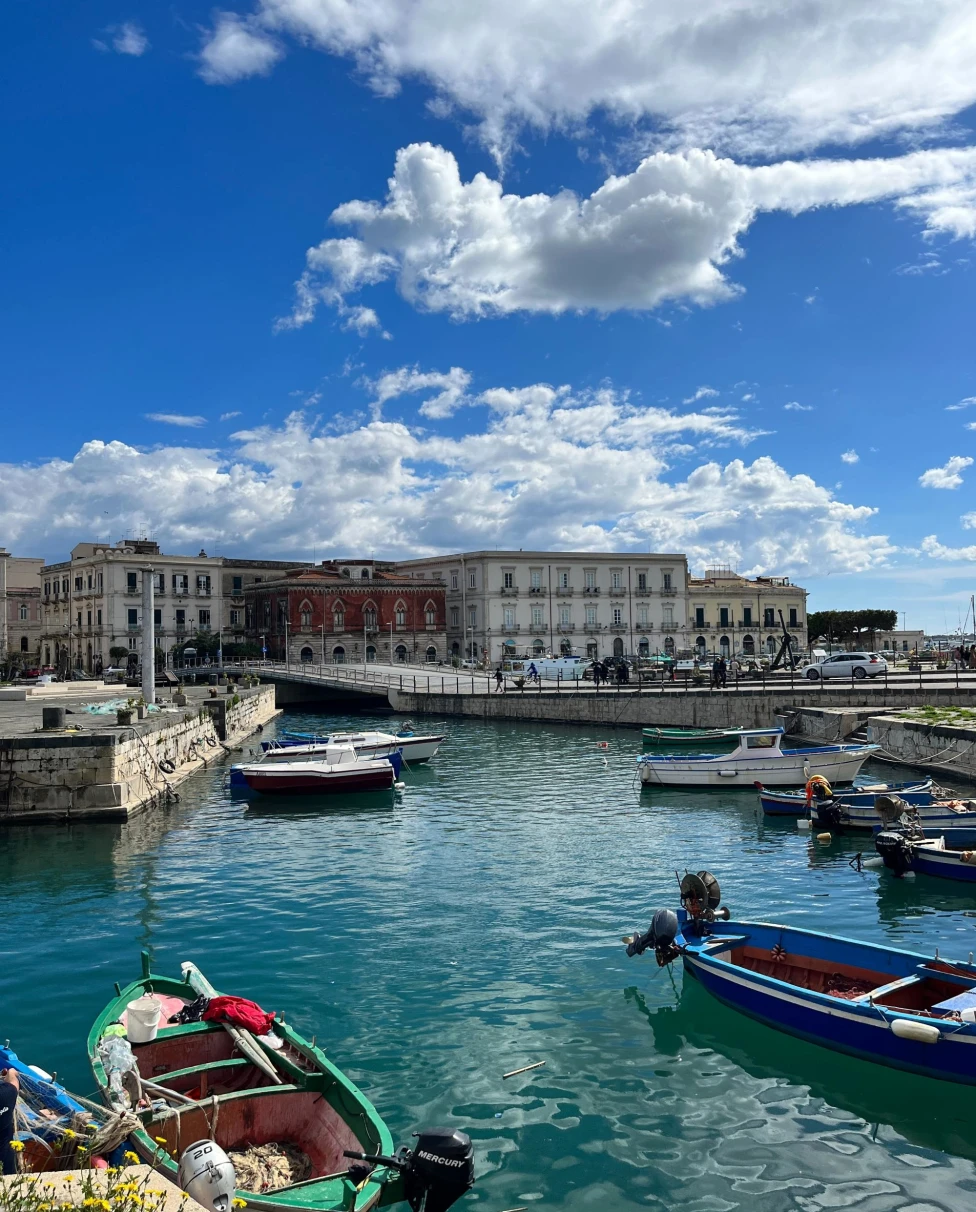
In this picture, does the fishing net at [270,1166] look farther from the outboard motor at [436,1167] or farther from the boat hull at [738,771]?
the boat hull at [738,771]

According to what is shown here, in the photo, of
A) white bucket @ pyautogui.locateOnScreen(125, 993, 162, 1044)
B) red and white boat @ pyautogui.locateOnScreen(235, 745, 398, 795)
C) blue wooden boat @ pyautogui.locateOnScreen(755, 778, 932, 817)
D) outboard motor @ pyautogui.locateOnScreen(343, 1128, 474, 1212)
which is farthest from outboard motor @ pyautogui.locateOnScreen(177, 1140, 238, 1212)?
red and white boat @ pyautogui.locateOnScreen(235, 745, 398, 795)

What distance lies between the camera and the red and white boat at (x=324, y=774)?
31266 millimetres

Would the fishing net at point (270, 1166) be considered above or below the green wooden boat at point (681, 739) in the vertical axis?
below

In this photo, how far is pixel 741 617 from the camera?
105062mm

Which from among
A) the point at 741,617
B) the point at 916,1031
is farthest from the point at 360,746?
the point at 741,617

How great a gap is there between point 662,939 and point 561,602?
85.2m

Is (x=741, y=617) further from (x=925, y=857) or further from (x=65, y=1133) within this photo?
(x=65, y=1133)

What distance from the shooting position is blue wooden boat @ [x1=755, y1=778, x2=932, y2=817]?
24.4 metres

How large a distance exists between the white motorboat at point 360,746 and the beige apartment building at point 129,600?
62.8 metres

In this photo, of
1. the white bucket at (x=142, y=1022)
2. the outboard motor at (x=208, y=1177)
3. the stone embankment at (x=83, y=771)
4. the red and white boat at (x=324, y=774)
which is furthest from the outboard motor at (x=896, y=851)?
the stone embankment at (x=83, y=771)

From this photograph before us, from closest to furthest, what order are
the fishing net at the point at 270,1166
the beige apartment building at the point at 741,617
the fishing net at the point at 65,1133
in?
the fishing net at the point at 65,1133 → the fishing net at the point at 270,1166 → the beige apartment building at the point at 741,617

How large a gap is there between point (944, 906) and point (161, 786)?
2354cm

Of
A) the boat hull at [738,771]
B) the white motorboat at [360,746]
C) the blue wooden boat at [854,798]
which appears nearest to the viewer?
the blue wooden boat at [854,798]

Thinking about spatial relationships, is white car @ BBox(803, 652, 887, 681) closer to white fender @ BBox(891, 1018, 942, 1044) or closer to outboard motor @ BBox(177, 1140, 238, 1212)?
white fender @ BBox(891, 1018, 942, 1044)
